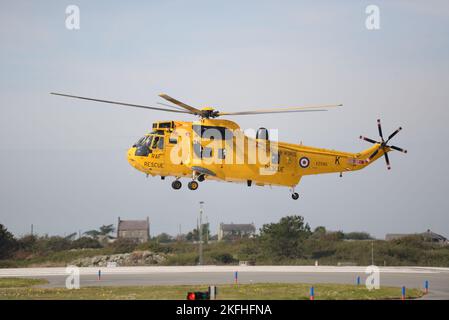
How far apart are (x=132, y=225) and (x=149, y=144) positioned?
11269cm

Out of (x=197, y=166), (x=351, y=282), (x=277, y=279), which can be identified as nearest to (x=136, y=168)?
(x=197, y=166)

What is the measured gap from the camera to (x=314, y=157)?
4984 centimetres

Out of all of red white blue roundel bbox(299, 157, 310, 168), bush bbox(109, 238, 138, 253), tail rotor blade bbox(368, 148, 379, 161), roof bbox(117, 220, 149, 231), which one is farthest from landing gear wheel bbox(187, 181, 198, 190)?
roof bbox(117, 220, 149, 231)

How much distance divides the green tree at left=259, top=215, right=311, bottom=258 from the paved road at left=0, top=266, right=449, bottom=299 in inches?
819

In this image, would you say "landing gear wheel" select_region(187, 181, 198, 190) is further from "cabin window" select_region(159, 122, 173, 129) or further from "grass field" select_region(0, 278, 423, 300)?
"grass field" select_region(0, 278, 423, 300)

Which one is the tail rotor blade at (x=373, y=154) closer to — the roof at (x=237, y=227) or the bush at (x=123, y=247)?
the bush at (x=123, y=247)

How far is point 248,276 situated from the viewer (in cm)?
5444

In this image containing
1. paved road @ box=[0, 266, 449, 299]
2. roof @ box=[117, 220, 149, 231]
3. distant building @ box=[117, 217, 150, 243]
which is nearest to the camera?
paved road @ box=[0, 266, 449, 299]

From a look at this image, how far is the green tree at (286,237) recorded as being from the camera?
274 feet

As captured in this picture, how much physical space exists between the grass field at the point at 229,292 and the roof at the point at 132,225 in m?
109

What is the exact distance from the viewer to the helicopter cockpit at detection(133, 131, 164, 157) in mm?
45875

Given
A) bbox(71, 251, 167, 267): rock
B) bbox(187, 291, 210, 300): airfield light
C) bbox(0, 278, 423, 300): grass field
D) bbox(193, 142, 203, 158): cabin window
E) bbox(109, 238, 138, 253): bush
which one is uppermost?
bbox(193, 142, 203, 158): cabin window

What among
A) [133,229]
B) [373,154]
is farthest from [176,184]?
[133,229]
